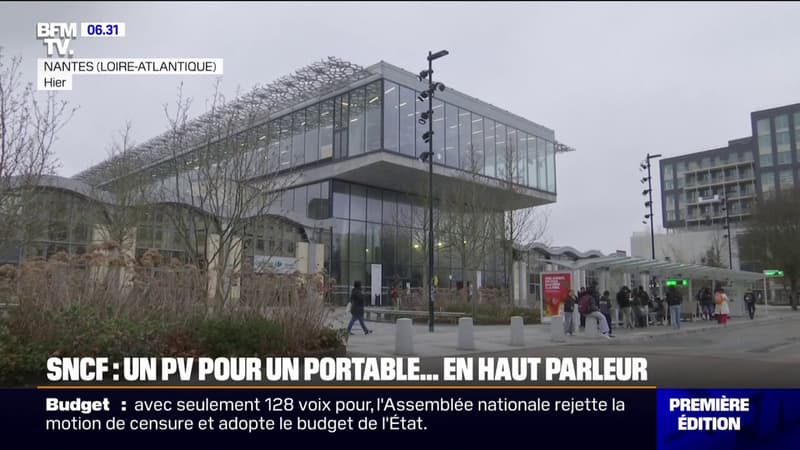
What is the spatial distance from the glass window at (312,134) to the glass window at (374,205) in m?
4.42

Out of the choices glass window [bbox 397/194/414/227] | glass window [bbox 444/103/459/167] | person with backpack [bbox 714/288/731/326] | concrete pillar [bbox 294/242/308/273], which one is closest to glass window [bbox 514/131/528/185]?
glass window [bbox 444/103/459/167]

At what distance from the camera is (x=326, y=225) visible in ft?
120

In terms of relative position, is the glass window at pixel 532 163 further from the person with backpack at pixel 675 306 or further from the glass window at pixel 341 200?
the person with backpack at pixel 675 306

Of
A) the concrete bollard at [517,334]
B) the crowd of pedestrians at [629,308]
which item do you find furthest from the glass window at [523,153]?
the concrete bollard at [517,334]

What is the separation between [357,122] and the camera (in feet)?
118

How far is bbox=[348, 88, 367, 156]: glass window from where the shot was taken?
35750 millimetres

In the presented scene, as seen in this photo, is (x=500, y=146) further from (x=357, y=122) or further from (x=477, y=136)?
(x=357, y=122)

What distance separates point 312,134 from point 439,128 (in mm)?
8357

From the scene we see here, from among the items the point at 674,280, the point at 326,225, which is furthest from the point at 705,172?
the point at 326,225

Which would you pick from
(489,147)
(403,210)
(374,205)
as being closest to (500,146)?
(489,147)

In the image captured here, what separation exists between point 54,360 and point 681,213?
10107 centimetres
